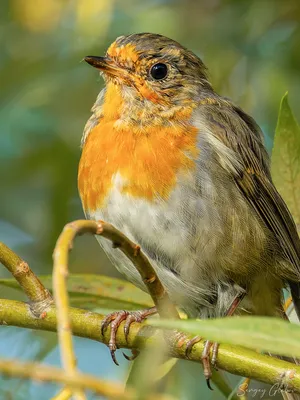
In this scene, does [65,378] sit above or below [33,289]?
above

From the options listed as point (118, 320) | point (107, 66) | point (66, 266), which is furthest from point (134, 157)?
point (66, 266)

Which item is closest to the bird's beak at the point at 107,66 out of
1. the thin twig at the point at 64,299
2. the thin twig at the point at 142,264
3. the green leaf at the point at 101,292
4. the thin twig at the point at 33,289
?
the green leaf at the point at 101,292

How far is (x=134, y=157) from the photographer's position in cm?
298

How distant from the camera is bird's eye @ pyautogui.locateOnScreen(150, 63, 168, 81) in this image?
11.2 ft

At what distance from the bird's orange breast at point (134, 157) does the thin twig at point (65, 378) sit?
1.84 m

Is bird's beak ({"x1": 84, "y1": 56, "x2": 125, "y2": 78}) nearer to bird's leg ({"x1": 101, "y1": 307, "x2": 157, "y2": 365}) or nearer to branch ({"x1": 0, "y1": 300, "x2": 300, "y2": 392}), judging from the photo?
bird's leg ({"x1": 101, "y1": 307, "x2": 157, "y2": 365})

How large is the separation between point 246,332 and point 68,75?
9.10 feet

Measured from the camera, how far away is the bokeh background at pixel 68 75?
11.7ft

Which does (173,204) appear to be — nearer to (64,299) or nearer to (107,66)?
(107,66)

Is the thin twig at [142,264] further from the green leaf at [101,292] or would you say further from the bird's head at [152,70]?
the bird's head at [152,70]

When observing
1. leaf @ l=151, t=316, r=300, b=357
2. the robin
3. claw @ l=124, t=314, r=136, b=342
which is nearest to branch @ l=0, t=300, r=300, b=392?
claw @ l=124, t=314, r=136, b=342

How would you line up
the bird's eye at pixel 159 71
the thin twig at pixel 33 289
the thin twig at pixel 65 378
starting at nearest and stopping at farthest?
1. the thin twig at pixel 65 378
2. the thin twig at pixel 33 289
3. the bird's eye at pixel 159 71

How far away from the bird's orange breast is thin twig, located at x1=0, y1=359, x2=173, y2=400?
6.03ft

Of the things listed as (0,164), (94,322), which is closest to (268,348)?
(94,322)
